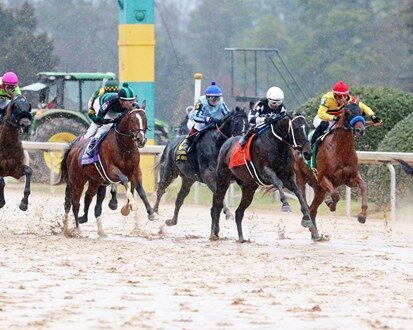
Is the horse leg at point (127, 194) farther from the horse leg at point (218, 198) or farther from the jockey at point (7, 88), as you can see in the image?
the jockey at point (7, 88)

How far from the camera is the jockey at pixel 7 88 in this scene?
16.8 m

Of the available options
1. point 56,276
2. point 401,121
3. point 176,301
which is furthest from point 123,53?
point 176,301

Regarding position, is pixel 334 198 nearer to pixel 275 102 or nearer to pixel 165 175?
pixel 275 102

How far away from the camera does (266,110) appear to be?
52.2ft

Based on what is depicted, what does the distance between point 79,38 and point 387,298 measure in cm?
4965

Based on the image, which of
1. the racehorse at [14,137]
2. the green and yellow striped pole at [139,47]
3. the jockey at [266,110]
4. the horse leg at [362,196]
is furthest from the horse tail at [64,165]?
the green and yellow striped pole at [139,47]

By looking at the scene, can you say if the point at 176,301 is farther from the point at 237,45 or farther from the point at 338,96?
the point at 237,45

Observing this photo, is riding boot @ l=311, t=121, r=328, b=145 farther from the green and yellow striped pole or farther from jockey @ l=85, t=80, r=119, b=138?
the green and yellow striped pole

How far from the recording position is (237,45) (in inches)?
2442

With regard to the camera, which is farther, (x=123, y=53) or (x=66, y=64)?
(x=66, y=64)

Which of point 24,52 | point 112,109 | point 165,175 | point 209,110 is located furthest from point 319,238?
point 24,52

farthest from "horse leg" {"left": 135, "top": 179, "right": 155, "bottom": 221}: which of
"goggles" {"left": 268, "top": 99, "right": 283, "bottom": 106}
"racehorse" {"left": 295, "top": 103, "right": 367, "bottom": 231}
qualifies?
"racehorse" {"left": 295, "top": 103, "right": 367, "bottom": 231}

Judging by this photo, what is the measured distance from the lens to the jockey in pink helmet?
16.8 m

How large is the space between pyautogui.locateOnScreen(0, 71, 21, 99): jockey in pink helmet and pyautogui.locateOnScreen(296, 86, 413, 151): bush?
615cm
